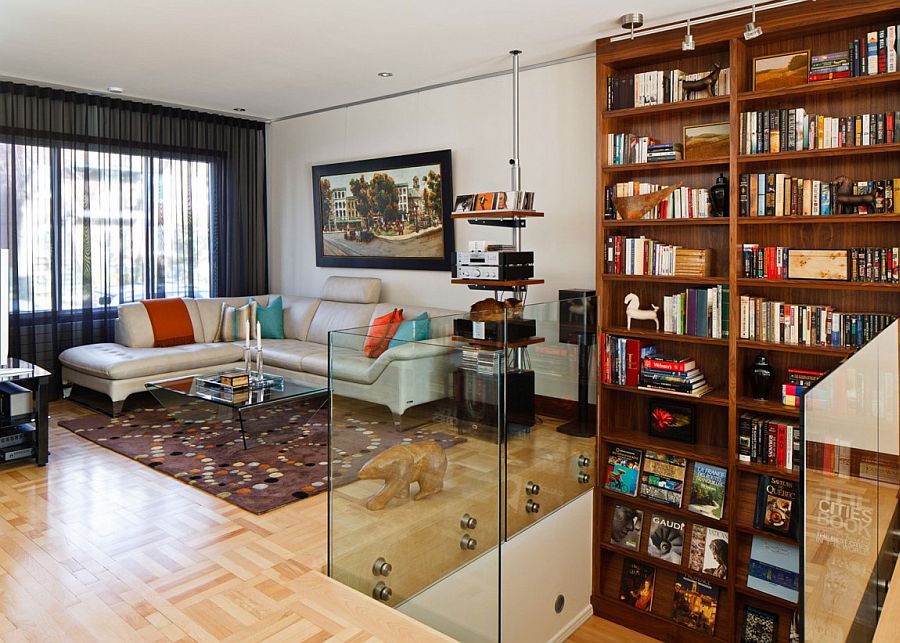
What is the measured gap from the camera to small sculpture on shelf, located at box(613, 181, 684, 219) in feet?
11.5

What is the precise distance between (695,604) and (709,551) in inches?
11.0

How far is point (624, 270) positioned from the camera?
367 centimetres

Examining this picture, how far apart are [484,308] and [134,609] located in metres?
2.36

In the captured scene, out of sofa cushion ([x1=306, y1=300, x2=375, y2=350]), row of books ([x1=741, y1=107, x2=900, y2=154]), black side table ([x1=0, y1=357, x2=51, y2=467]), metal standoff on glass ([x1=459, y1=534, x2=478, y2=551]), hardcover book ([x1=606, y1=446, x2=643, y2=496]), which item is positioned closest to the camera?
metal standoff on glass ([x1=459, y1=534, x2=478, y2=551])

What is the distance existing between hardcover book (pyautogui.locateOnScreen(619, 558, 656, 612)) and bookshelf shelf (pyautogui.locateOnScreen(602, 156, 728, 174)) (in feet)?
6.84

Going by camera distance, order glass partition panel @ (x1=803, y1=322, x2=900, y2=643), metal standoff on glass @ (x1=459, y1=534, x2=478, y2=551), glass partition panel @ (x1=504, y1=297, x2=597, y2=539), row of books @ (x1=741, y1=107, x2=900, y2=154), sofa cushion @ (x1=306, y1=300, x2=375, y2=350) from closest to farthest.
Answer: glass partition panel @ (x1=803, y1=322, x2=900, y2=643) < metal standoff on glass @ (x1=459, y1=534, x2=478, y2=551) < glass partition panel @ (x1=504, y1=297, x2=597, y2=539) < row of books @ (x1=741, y1=107, x2=900, y2=154) < sofa cushion @ (x1=306, y1=300, x2=375, y2=350)

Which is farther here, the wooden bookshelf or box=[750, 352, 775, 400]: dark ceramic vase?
box=[750, 352, 775, 400]: dark ceramic vase

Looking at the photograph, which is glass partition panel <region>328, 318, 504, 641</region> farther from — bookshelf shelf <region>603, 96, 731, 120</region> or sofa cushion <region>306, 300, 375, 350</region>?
sofa cushion <region>306, 300, 375, 350</region>

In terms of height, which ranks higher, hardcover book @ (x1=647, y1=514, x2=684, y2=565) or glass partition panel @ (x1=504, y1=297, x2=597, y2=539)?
glass partition panel @ (x1=504, y1=297, x2=597, y2=539)

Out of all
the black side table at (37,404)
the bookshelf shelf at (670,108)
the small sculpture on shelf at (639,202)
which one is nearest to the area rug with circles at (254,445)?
the black side table at (37,404)

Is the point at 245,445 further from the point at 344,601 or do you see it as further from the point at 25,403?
the point at 344,601

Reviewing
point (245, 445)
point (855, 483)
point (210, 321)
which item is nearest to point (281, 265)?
point (210, 321)

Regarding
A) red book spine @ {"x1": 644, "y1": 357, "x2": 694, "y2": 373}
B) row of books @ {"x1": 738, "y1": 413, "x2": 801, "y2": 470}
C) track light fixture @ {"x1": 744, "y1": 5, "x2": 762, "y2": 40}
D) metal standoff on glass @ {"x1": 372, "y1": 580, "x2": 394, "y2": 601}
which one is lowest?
metal standoff on glass @ {"x1": 372, "y1": 580, "x2": 394, "y2": 601}

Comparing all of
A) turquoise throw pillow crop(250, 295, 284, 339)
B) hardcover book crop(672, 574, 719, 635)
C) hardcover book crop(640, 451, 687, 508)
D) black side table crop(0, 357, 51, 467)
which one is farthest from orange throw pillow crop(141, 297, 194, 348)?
hardcover book crop(672, 574, 719, 635)
